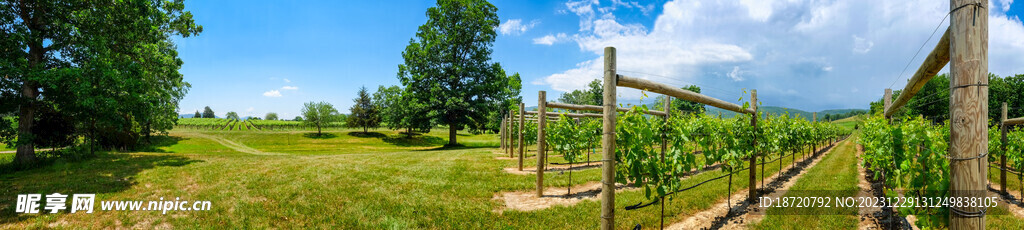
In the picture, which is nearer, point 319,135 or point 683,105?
point 319,135

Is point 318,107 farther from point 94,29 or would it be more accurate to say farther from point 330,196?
point 330,196

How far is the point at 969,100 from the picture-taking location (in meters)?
2.21

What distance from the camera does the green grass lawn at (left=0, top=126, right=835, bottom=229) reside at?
514 cm

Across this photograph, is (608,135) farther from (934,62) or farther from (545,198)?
(545,198)

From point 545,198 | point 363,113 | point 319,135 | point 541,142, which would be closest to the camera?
point 545,198

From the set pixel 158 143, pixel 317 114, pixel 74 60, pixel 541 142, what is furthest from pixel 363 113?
pixel 541 142

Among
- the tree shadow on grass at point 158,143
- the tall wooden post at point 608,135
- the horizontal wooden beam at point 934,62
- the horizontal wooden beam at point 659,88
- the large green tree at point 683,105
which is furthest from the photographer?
the tree shadow on grass at point 158,143

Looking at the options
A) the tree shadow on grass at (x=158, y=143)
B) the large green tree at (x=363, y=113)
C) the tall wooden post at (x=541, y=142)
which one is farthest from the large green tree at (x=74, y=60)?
the large green tree at (x=363, y=113)

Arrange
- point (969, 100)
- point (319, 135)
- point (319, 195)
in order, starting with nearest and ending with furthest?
point (969, 100)
point (319, 195)
point (319, 135)

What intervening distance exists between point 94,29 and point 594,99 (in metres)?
43.2

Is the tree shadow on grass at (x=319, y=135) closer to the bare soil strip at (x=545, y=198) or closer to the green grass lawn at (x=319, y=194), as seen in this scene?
the green grass lawn at (x=319, y=194)

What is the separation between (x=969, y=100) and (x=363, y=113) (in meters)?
49.5

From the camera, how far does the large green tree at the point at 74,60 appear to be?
29.1ft

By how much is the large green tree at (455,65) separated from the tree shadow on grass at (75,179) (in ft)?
46.8
